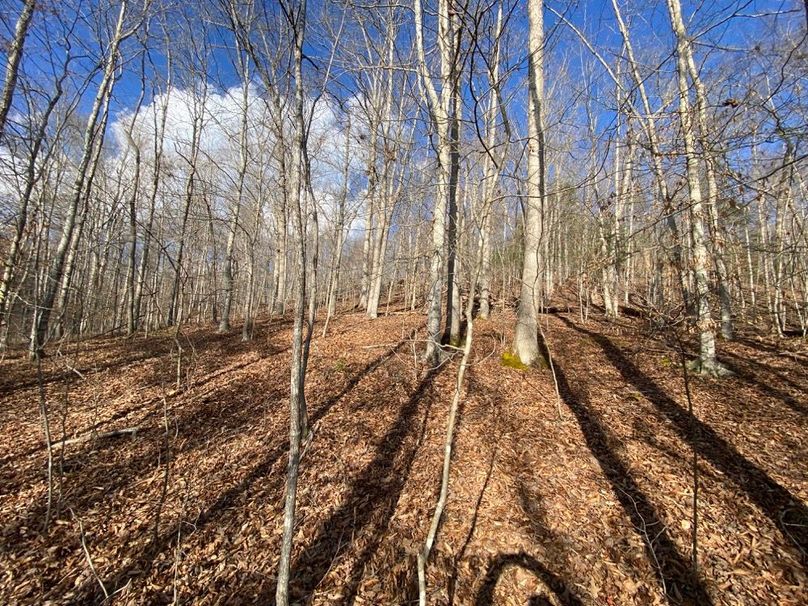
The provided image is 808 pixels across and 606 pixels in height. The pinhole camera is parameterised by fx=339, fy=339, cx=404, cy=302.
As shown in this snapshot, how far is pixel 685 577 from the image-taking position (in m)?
2.72

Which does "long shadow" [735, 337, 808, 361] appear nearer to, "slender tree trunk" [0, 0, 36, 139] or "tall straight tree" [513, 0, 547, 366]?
"tall straight tree" [513, 0, 547, 366]

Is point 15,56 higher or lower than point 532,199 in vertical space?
higher

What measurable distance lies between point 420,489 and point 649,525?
222 centimetres

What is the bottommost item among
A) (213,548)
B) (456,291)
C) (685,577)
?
(213,548)

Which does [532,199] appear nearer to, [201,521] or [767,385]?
[767,385]

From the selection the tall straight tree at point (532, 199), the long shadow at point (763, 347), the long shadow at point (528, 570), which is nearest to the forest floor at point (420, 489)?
the long shadow at point (528, 570)

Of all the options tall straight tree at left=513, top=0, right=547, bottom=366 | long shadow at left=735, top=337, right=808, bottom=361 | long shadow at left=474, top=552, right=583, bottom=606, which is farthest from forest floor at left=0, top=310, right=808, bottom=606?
tall straight tree at left=513, top=0, right=547, bottom=366

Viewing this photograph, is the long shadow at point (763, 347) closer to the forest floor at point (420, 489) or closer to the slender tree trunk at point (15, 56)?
the forest floor at point (420, 489)

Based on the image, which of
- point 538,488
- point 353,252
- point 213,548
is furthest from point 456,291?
point 353,252

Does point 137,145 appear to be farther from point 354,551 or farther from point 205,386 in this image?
point 354,551

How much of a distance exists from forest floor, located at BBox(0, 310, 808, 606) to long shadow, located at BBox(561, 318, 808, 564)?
20 mm

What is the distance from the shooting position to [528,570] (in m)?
2.85

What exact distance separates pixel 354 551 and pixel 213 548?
1347 mm

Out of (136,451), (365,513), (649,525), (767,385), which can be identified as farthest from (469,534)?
(767,385)
